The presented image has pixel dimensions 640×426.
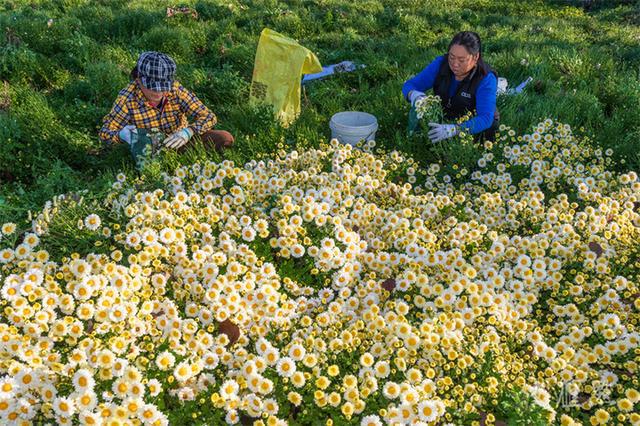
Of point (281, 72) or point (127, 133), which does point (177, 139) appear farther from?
point (281, 72)

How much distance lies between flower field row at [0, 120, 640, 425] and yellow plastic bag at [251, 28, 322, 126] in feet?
4.92

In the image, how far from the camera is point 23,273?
9.02ft

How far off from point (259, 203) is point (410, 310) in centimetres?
139

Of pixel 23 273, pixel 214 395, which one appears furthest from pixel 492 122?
pixel 23 273

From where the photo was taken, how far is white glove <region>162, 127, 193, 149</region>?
4395 millimetres

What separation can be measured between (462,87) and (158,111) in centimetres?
280

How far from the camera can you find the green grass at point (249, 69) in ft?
15.9

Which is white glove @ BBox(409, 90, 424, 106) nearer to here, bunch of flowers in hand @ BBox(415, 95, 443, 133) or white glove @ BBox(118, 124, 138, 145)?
bunch of flowers in hand @ BBox(415, 95, 443, 133)

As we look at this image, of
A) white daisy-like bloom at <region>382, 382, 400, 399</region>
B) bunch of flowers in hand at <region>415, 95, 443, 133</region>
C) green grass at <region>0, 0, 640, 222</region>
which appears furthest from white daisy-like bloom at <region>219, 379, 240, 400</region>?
bunch of flowers in hand at <region>415, 95, 443, 133</region>

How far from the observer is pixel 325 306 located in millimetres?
3146

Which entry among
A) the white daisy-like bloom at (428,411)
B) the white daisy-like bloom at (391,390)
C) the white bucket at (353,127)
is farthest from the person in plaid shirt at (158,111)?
the white daisy-like bloom at (428,411)

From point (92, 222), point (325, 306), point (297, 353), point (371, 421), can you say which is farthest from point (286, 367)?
point (92, 222)

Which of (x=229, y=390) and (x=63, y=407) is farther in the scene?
(x=229, y=390)

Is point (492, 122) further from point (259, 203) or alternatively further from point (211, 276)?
point (211, 276)
